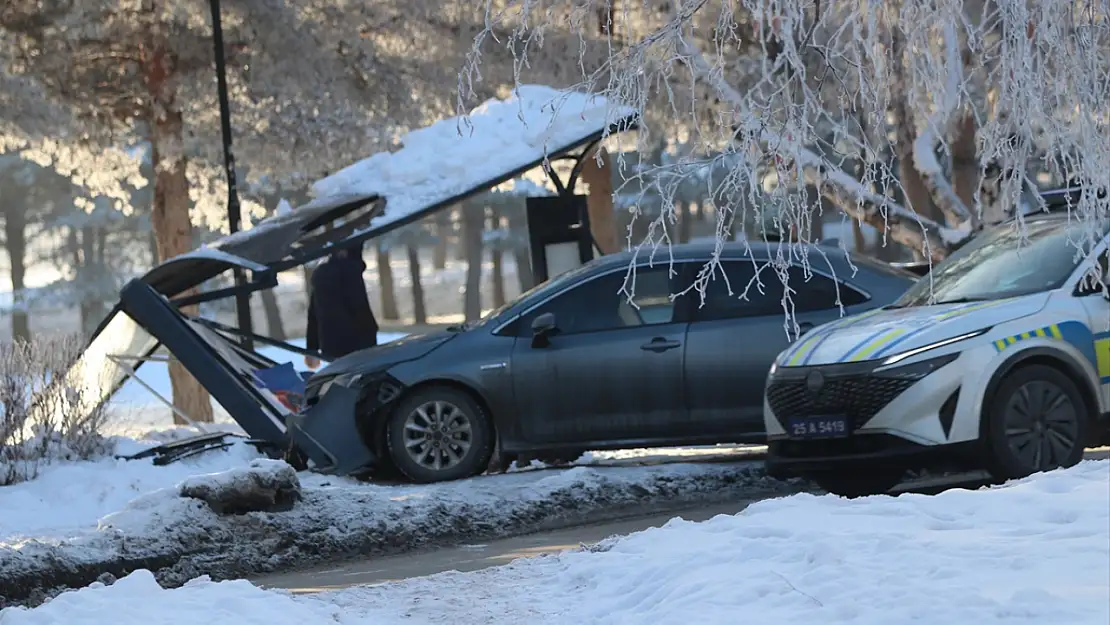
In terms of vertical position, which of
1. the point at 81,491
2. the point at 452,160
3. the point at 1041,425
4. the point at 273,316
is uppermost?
the point at 452,160

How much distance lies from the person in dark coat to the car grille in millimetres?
5843

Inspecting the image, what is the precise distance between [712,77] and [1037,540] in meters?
2.72

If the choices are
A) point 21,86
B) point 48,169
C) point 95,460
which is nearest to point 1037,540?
point 95,460

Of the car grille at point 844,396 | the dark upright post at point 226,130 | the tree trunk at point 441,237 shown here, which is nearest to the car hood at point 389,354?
the car grille at point 844,396

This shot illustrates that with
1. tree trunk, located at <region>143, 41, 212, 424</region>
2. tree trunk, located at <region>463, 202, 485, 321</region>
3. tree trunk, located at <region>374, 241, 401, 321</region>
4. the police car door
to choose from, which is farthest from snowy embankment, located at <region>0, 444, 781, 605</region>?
tree trunk, located at <region>374, 241, 401, 321</region>

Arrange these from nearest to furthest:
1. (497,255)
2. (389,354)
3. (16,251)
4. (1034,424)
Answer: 1. (1034,424)
2. (389,354)
3. (16,251)
4. (497,255)

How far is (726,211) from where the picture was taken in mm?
6266

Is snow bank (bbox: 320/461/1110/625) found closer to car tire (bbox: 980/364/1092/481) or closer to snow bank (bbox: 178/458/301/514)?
car tire (bbox: 980/364/1092/481)

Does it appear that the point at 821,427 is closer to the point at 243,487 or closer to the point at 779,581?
the point at 779,581

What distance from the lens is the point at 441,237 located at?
229ft

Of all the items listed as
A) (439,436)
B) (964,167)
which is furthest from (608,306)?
(964,167)

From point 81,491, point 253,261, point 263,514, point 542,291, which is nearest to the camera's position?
point 263,514

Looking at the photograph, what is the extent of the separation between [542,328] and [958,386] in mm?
3094

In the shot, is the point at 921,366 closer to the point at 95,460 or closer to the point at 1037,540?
the point at 1037,540
